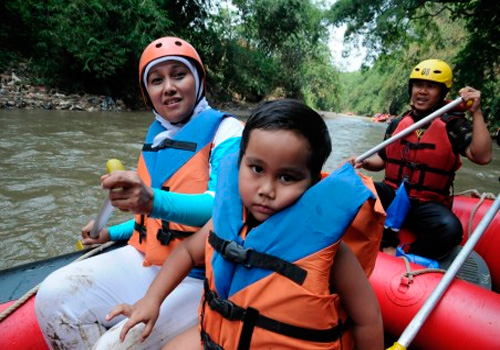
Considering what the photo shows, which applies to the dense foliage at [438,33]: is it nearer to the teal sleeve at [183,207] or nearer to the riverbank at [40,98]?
the riverbank at [40,98]

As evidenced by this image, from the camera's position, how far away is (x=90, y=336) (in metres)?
1.21

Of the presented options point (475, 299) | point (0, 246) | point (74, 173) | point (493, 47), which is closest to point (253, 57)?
point (493, 47)

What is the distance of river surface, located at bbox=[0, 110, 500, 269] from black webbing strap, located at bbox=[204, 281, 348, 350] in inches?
86.3

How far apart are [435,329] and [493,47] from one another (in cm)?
915

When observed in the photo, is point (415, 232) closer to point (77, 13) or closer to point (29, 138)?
point (29, 138)

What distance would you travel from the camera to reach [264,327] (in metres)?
0.94

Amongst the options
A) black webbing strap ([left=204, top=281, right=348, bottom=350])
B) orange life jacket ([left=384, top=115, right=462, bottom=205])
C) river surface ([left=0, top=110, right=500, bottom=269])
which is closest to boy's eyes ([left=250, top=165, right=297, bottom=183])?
black webbing strap ([left=204, top=281, right=348, bottom=350])

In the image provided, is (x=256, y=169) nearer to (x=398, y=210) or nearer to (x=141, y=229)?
(x=141, y=229)

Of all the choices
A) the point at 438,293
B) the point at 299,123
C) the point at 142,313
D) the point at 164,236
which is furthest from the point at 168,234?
the point at 438,293

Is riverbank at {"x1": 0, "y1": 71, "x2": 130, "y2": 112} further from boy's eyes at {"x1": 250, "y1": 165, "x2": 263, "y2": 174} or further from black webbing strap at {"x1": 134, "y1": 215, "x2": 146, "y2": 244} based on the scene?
boy's eyes at {"x1": 250, "y1": 165, "x2": 263, "y2": 174}

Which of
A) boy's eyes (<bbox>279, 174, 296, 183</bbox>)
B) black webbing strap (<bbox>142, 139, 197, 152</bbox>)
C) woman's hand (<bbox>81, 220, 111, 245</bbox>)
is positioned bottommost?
woman's hand (<bbox>81, 220, 111, 245</bbox>)

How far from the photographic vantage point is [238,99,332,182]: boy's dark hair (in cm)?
91

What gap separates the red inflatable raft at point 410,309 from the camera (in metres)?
1.27

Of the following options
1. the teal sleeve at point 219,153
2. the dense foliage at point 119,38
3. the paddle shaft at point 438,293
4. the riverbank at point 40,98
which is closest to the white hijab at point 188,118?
the teal sleeve at point 219,153
